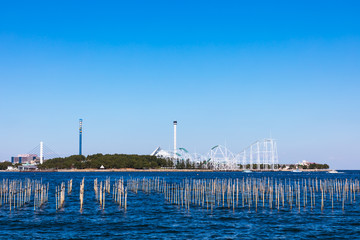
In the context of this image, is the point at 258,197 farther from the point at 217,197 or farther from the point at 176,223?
the point at 176,223

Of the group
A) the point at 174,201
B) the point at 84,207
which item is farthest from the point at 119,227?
the point at 174,201

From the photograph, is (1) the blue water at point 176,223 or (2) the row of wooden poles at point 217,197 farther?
(2) the row of wooden poles at point 217,197

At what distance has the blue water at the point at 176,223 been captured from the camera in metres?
29.1

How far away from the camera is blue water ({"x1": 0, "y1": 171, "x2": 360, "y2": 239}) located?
29.1 meters

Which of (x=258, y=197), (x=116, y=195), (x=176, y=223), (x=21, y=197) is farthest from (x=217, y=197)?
(x=21, y=197)

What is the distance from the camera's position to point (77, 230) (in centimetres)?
3047

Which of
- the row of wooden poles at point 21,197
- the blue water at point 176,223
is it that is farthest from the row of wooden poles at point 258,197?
the row of wooden poles at point 21,197

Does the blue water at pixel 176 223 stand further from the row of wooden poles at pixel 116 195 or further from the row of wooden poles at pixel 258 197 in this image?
the row of wooden poles at pixel 258 197

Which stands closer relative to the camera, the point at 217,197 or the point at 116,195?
the point at 217,197

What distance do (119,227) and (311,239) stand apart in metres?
14.6

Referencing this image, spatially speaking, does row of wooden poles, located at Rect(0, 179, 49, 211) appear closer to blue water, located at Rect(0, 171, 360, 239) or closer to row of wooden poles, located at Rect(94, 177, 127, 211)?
blue water, located at Rect(0, 171, 360, 239)

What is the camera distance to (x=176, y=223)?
33781mm

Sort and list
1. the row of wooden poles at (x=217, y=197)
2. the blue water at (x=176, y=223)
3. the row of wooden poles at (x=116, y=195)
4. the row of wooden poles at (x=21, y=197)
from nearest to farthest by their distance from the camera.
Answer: the blue water at (x=176, y=223) < the row of wooden poles at (x=21, y=197) < the row of wooden poles at (x=116, y=195) < the row of wooden poles at (x=217, y=197)

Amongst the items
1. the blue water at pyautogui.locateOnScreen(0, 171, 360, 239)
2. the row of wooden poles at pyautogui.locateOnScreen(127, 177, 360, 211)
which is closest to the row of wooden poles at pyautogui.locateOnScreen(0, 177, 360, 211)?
the row of wooden poles at pyautogui.locateOnScreen(127, 177, 360, 211)
